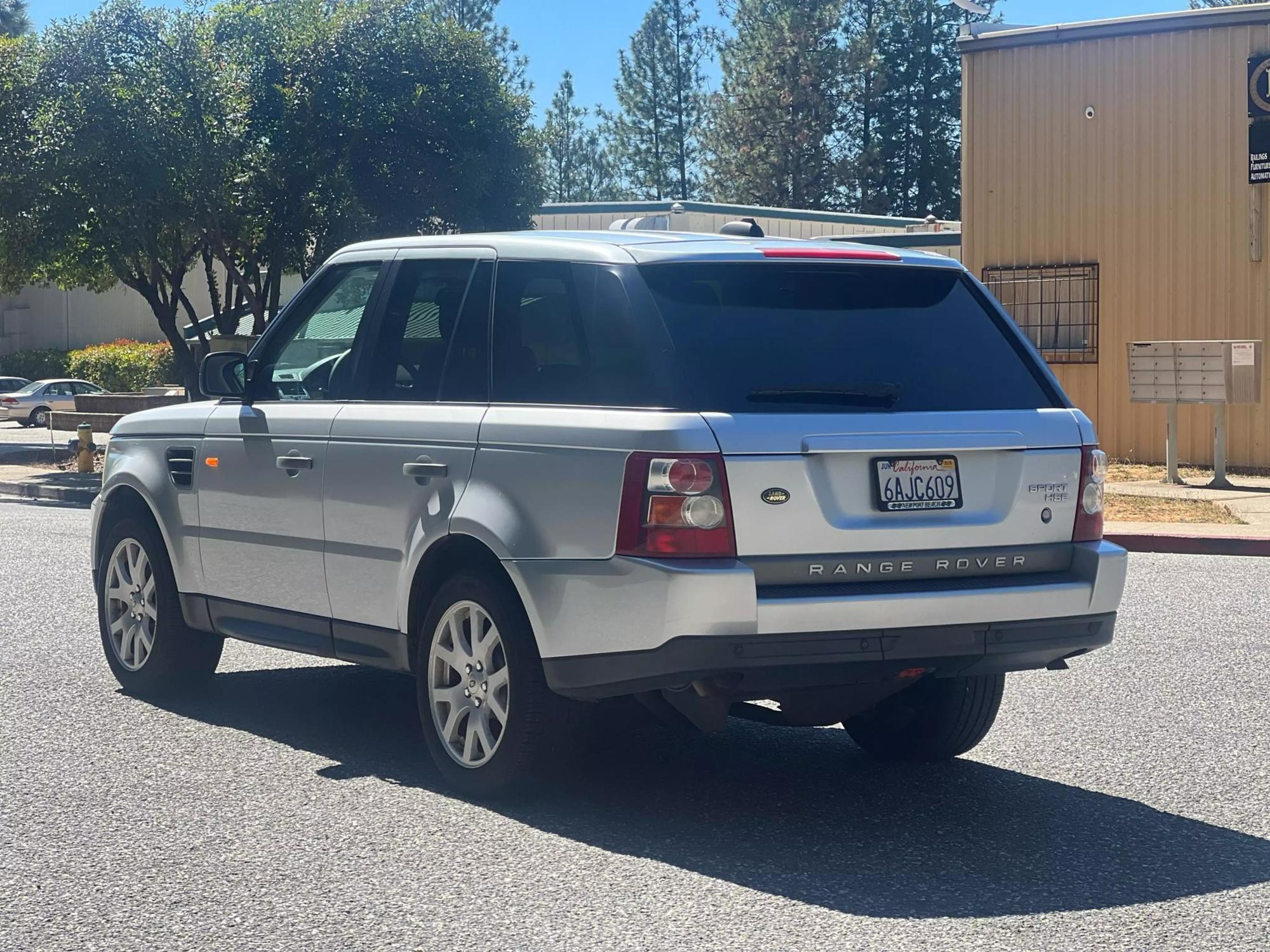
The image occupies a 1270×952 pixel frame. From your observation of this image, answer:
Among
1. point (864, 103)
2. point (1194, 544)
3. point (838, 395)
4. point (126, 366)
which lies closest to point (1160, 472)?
point (1194, 544)

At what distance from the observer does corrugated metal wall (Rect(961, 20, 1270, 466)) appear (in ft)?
67.8

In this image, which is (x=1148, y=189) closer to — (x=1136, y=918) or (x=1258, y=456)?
(x=1258, y=456)

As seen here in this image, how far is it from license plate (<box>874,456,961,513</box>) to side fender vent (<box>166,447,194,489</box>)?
10.8 ft

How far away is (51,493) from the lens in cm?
2327

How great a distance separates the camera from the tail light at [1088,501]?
5891mm

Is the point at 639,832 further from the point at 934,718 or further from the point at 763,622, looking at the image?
the point at 934,718

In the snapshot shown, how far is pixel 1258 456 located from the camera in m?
20.6

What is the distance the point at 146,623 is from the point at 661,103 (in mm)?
67592

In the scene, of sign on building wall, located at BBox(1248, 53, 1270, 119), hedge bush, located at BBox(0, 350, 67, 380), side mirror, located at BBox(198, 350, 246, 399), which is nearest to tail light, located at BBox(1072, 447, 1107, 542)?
side mirror, located at BBox(198, 350, 246, 399)

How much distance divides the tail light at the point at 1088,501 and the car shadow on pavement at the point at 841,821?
0.93m

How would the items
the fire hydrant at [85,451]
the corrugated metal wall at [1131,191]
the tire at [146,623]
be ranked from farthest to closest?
1. the fire hydrant at [85,451]
2. the corrugated metal wall at [1131,191]
3. the tire at [146,623]

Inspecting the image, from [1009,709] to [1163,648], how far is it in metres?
1.86

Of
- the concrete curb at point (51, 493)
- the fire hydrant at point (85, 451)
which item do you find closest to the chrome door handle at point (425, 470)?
the concrete curb at point (51, 493)

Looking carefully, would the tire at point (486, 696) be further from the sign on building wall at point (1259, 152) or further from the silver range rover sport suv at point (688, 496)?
the sign on building wall at point (1259, 152)
